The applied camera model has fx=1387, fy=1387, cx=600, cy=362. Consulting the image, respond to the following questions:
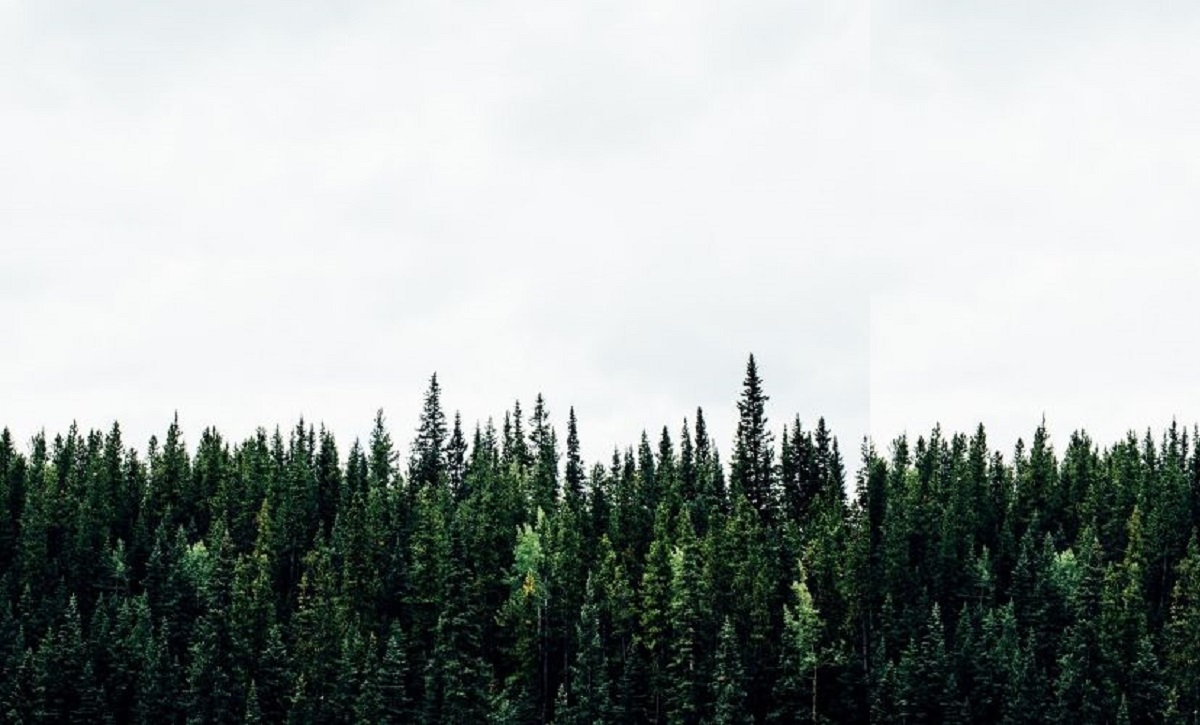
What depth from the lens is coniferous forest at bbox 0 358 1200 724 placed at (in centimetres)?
12238

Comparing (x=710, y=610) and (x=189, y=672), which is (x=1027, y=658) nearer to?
(x=710, y=610)

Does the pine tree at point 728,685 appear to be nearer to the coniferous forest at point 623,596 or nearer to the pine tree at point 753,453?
the coniferous forest at point 623,596

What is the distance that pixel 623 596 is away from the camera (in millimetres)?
135625

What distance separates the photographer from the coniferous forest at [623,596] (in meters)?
122

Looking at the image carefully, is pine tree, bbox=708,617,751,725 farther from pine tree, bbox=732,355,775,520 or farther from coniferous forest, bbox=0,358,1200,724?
pine tree, bbox=732,355,775,520

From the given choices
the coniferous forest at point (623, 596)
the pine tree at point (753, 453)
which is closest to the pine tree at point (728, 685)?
the coniferous forest at point (623, 596)

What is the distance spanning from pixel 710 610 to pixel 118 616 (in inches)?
2460

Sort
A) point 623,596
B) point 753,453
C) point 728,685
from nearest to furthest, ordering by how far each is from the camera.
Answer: point 728,685
point 623,596
point 753,453

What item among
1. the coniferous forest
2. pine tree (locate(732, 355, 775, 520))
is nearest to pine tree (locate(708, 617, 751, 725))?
the coniferous forest

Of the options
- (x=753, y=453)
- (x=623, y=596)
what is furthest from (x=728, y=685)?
(x=753, y=453)

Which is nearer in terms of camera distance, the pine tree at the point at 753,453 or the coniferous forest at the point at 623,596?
the coniferous forest at the point at 623,596

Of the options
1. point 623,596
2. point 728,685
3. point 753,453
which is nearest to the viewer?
point 728,685

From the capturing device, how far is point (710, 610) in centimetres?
13000

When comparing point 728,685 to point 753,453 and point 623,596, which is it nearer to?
point 623,596
